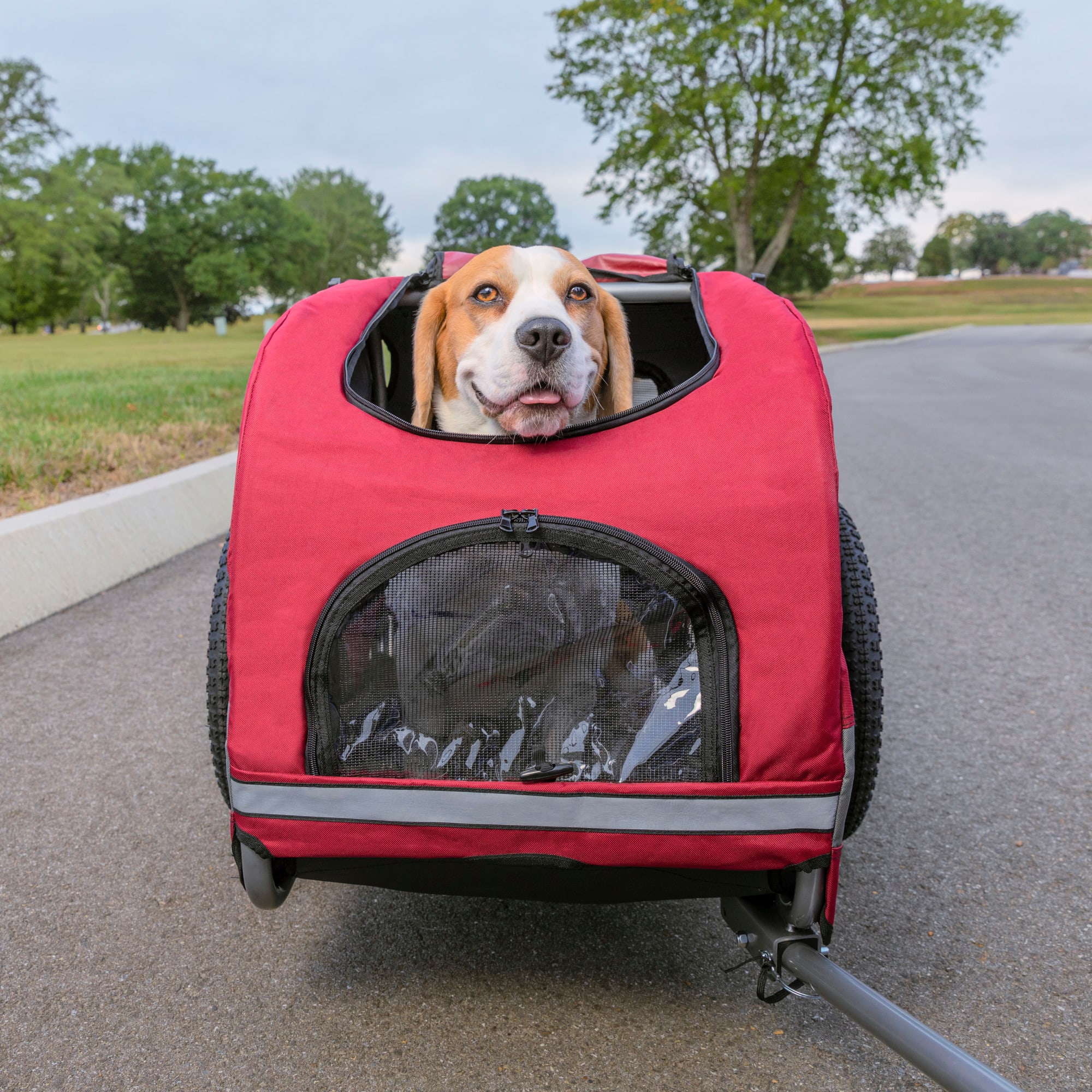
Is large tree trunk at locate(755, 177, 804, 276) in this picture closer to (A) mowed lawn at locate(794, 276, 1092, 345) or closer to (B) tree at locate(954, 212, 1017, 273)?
(A) mowed lawn at locate(794, 276, 1092, 345)

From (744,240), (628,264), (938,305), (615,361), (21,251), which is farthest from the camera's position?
(938,305)

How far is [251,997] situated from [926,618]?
3220 millimetres

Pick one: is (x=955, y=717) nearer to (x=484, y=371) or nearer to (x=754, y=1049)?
(x=754, y=1049)

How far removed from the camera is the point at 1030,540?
512 centimetres

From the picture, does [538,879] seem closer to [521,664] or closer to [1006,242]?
[521,664]

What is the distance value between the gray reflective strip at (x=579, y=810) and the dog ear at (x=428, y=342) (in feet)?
3.57

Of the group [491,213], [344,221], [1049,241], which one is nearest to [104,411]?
[344,221]

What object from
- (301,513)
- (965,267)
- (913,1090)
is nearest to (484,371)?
(301,513)

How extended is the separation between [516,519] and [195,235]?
55.9 m

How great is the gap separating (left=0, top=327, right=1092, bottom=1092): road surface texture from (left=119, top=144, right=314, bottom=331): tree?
172 ft

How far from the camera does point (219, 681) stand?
180 centimetres

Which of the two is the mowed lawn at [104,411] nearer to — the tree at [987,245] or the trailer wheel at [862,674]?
the trailer wheel at [862,674]

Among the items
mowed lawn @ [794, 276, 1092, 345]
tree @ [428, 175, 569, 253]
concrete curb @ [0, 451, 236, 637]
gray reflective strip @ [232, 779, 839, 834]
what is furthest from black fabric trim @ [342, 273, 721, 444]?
tree @ [428, 175, 569, 253]

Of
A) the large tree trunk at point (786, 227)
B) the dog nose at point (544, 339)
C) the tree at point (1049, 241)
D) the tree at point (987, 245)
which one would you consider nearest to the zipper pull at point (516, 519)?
the dog nose at point (544, 339)
